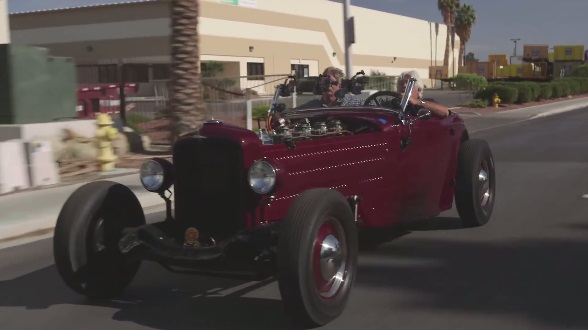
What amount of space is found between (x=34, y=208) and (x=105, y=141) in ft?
11.0

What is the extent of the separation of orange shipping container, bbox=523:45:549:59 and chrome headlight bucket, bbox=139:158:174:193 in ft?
224

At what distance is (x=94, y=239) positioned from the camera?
17.7 feet

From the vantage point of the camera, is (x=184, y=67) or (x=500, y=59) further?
(x=500, y=59)

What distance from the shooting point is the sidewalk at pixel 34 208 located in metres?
8.48

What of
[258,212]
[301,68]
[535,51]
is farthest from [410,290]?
[535,51]

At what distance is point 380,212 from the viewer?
6.26 meters

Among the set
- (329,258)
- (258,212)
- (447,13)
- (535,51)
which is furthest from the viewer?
(447,13)

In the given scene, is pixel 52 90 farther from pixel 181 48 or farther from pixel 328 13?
pixel 328 13

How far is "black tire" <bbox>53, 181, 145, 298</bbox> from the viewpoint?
5266mm

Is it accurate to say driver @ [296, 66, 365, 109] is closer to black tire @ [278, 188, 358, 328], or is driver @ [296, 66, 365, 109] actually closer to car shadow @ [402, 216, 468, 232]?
car shadow @ [402, 216, 468, 232]

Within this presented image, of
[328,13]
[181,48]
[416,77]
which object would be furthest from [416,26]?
[416,77]

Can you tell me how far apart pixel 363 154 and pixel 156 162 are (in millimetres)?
1708

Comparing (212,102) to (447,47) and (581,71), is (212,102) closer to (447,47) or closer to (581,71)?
(581,71)

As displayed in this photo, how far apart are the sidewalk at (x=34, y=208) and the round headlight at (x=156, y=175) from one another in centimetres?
357
